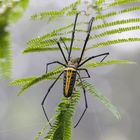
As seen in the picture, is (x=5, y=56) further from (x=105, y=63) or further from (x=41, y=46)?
(x=105, y=63)

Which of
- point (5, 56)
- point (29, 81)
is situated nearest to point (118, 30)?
point (29, 81)

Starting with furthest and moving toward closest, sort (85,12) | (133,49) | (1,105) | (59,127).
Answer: (133,49) → (1,105) → (85,12) → (59,127)

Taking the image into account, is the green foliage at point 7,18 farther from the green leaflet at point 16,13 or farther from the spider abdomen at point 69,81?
the spider abdomen at point 69,81

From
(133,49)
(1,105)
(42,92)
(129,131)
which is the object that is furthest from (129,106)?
(1,105)

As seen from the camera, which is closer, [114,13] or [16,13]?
[16,13]

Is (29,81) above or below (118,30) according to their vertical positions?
below

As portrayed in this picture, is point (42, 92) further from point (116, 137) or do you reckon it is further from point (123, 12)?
A: point (123, 12)
